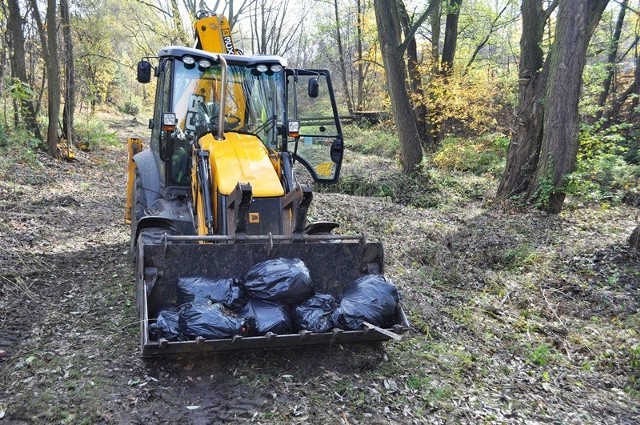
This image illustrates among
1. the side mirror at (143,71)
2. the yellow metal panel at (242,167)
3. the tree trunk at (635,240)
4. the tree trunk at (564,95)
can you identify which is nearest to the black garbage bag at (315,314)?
the yellow metal panel at (242,167)

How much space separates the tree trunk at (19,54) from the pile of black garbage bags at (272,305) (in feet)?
39.1

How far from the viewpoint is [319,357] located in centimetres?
444

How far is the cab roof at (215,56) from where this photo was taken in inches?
238

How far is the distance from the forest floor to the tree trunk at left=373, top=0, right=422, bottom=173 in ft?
16.2

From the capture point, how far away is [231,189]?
16.7 ft

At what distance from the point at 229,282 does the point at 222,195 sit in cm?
99

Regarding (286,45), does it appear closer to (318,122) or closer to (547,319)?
(318,122)

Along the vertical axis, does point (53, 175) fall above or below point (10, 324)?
above

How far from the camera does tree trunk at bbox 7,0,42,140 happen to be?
13.7 meters

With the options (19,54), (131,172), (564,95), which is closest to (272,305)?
(131,172)

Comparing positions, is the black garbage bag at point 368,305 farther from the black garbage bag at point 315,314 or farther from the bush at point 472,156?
the bush at point 472,156

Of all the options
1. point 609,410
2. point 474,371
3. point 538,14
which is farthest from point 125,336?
point 538,14

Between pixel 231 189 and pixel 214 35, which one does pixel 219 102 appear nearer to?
pixel 231 189

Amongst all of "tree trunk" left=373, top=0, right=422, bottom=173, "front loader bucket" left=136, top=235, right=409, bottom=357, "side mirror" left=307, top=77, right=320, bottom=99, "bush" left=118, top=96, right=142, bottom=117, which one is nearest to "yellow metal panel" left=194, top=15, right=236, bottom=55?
"side mirror" left=307, top=77, right=320, bottom=99
